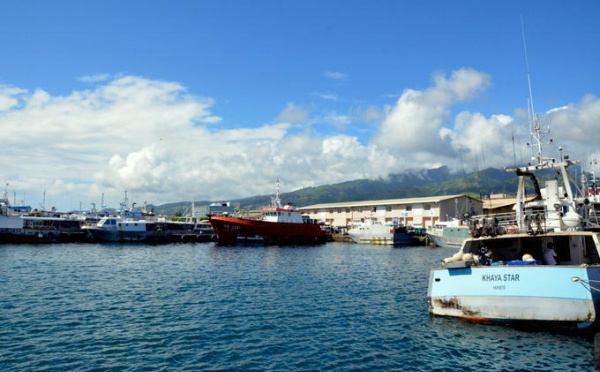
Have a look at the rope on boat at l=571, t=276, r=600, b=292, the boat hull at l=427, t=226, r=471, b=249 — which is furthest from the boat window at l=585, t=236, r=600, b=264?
the boat hull at l=427, t=226, r=471, b=249

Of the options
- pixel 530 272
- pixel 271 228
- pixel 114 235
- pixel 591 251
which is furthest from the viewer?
pixel 114 235

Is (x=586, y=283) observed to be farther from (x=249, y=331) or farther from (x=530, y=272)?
(x=249, y=331)

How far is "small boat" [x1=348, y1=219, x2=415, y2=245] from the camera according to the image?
252 ft

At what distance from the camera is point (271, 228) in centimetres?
7550

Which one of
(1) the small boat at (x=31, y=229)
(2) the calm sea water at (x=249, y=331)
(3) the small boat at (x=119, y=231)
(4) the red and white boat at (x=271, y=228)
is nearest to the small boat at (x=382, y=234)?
(4) the red and white boat at (x=271, y=228)

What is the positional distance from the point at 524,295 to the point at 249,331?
1032 cm

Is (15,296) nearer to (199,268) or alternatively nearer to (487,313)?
(199,268)

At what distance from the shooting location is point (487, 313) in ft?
51.4

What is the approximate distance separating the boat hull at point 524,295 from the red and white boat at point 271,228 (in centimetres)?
5877

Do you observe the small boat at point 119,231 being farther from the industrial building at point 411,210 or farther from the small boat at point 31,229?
the industrial building at point 411,210

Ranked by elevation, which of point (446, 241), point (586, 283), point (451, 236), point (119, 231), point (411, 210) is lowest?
point (446, 241)

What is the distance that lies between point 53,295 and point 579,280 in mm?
24955

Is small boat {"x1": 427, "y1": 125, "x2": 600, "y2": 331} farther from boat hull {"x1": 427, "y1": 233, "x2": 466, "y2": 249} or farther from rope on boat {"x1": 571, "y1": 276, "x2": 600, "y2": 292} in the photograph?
boat hull {"x1": 427, "y1": 233, "x2": 466, "y2": 249}

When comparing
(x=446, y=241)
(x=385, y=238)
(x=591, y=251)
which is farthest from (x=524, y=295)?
(x=385, y=238)
